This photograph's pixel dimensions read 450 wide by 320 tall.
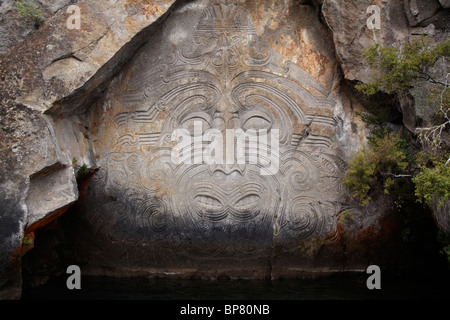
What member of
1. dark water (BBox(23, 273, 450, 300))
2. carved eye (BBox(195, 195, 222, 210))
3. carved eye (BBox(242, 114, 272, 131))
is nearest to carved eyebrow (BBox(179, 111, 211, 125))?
carved eye (BBox(242, 114, 272, 131))

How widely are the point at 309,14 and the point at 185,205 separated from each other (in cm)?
318

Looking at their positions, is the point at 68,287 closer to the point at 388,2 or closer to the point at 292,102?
the point at 292,102

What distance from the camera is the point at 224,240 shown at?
6523mm

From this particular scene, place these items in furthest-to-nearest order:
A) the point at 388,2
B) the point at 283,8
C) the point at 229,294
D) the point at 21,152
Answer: the point at 283,8
the point at 388,2
the point at 229,294
the point at 21,152

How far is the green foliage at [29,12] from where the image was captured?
6266mm

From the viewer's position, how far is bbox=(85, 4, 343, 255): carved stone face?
6.54 m

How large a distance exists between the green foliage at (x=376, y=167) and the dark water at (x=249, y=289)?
43.7 inches

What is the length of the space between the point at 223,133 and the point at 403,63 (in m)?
2.46

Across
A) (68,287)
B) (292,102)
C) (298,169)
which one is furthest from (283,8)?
(68,287)

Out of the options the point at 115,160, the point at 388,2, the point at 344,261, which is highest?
the point at 388,2

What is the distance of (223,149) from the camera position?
21.9 feet

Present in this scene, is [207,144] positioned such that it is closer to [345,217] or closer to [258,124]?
[258,124]

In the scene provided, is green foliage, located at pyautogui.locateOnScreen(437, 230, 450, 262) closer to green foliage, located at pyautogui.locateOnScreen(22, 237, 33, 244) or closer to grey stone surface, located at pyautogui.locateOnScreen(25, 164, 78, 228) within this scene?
grey stone surface, located at pyautogui.locateOnScreen(25, 164, 78, 228)

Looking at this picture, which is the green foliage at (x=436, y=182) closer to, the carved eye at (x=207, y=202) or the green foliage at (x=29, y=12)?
the carved eye at (x=207, y=202)
